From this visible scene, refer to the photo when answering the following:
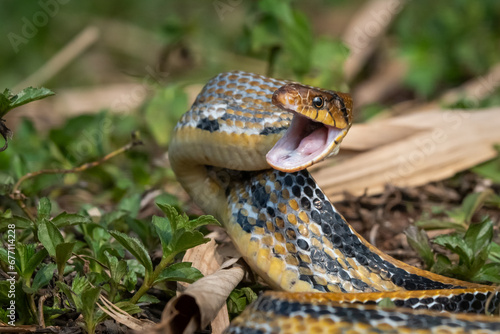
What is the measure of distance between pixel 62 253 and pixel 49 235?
15 cm

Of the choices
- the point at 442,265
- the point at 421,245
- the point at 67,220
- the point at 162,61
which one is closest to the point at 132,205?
the point at 67,220

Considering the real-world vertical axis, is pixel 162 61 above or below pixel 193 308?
below

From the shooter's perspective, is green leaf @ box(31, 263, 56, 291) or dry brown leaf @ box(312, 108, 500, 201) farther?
dry brown leaf @ box(312, 108, 500, 201)

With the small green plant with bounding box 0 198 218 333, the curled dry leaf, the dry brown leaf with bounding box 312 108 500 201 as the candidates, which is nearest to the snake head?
the small green plant with bounding box 0 198 218 333

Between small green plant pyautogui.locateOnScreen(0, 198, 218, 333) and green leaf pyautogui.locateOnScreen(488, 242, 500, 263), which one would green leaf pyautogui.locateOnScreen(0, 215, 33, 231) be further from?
green leaf pyautogui.locateOnScreen(488, 242, 500, 263)

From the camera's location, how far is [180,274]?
118 inches

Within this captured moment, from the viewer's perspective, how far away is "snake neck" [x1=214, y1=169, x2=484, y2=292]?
310 cm

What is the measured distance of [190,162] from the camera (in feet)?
12.2

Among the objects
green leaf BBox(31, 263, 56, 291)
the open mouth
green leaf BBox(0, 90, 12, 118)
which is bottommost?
green leaf BBox(31, 263, 56, 291)

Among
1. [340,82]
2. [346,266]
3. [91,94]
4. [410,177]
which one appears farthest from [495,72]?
[346,266]

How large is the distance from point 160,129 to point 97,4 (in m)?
6.49

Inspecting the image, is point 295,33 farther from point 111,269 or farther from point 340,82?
point 111,269

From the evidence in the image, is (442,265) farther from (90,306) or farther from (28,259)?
(28,259)

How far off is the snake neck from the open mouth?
168 millimetres
